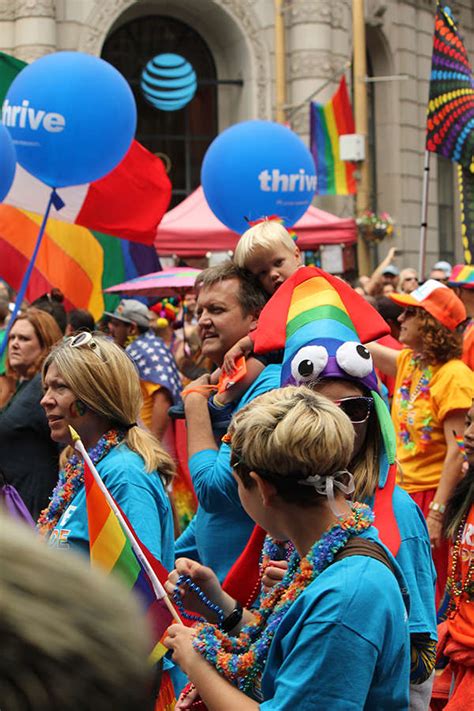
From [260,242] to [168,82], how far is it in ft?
58.4

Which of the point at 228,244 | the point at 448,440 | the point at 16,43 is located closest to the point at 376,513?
the point at 448,440

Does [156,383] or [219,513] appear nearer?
[219,513]

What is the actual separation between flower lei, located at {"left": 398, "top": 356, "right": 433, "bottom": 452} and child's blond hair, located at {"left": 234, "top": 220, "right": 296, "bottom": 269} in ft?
7.50

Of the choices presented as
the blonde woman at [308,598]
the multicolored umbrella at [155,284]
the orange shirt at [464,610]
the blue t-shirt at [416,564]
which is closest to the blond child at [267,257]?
the blue t-shirt at [416,564]

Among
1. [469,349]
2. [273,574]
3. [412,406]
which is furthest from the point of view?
[469,349]

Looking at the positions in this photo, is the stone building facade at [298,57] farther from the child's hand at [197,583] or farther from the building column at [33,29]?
the child's hand at [197,583]

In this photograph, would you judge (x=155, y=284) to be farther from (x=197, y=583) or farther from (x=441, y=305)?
(x=197, y=583)

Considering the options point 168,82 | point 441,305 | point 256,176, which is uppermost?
point 168,82

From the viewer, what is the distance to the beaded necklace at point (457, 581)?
14.1ft

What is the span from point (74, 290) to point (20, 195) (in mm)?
740

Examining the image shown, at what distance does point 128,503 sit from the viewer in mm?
3445

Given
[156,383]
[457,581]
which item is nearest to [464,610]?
[457,581]

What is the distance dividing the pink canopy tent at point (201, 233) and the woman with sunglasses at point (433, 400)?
7262 millimetres

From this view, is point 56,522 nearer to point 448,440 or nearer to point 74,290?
point 448,440
